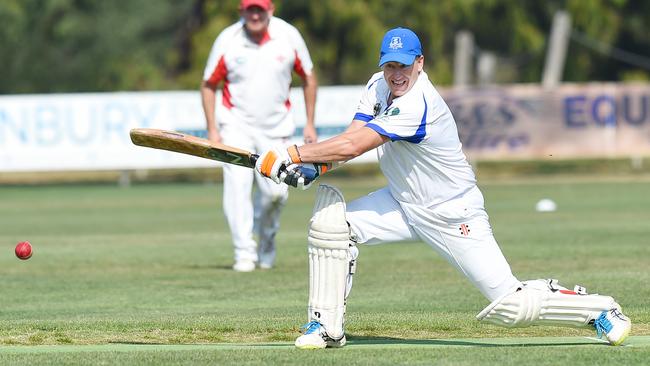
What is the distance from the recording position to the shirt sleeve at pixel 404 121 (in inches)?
253

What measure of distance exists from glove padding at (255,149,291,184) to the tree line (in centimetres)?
2344

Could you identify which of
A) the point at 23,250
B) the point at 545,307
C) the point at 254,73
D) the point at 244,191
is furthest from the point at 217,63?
the point at 545,307

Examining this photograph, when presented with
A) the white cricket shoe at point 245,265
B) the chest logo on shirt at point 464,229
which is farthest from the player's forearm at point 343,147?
the white cricket shoe at point 245,265

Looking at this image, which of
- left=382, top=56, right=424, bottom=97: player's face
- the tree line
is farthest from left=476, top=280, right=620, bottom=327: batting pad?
the tree line

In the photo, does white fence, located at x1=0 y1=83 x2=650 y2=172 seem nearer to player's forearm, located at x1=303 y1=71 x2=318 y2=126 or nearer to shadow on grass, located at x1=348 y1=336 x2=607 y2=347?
player's forearm, located at x1=303 y1=71 x2=318 y2=126

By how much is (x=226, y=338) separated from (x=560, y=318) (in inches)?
74.2

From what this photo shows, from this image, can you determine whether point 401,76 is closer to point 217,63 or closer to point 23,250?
point 23,250

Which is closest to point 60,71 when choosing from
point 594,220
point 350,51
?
point 350,51

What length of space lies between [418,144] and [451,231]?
48cm

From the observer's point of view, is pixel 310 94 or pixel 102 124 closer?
pixel 310 94

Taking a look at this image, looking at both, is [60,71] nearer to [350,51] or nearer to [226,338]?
[350,51]

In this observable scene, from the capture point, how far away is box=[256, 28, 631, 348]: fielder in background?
254 inches

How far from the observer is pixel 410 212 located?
265 inches

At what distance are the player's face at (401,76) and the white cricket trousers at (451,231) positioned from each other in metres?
0.61
